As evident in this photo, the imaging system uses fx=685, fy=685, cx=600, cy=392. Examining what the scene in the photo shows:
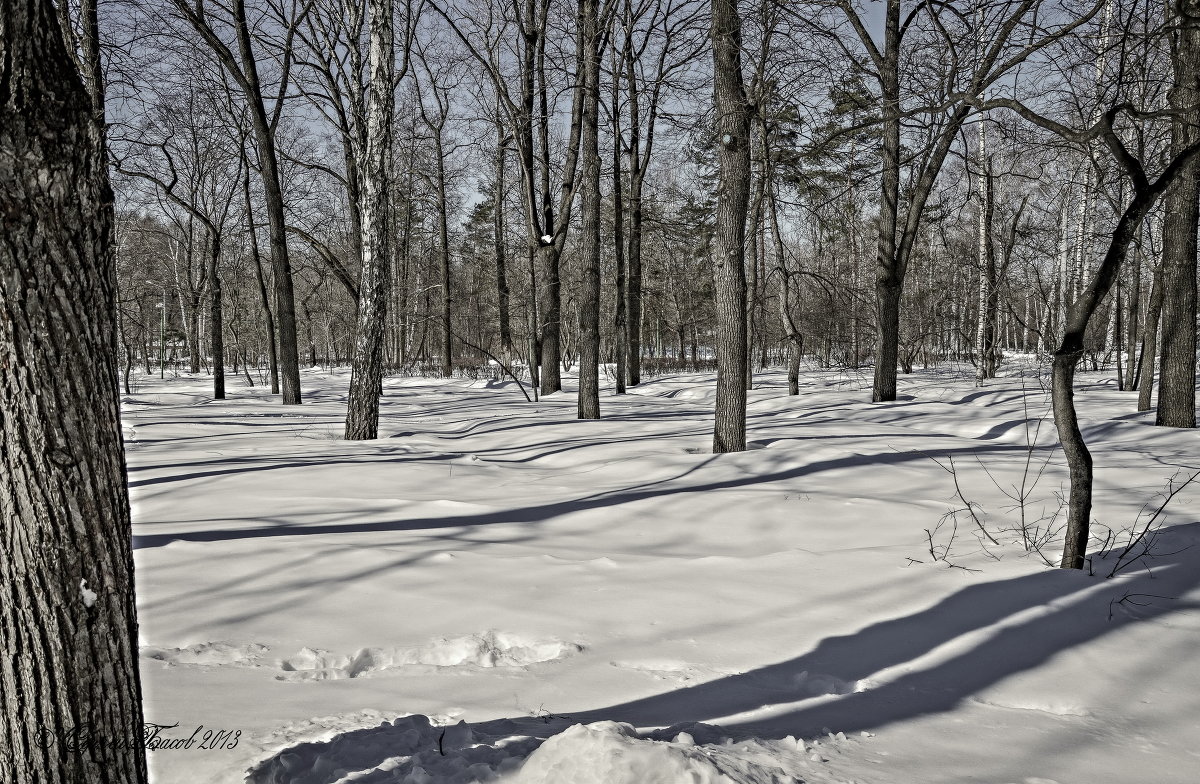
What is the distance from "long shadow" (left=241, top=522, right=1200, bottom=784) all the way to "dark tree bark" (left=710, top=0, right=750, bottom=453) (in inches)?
149

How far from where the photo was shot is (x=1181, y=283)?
8.34m

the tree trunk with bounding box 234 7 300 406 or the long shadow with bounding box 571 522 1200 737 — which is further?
the tree trunk with bounding box 234 7 300 406

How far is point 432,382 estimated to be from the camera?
22.8 meters

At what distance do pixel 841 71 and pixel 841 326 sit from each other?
2134cm

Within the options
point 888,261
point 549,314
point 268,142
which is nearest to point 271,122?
point 268,142

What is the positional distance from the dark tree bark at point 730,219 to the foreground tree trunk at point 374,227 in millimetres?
3844

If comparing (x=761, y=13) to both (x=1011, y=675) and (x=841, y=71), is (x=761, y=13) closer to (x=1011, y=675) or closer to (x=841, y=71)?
(x=841, y=71)

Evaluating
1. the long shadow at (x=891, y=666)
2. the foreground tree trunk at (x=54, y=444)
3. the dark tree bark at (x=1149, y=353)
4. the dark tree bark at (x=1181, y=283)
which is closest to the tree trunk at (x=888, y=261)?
the dark tree bark at (x=1149, y=353)

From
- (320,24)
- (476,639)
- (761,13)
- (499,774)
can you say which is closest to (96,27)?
(320,24)

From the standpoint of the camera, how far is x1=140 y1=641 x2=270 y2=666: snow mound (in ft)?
8.25

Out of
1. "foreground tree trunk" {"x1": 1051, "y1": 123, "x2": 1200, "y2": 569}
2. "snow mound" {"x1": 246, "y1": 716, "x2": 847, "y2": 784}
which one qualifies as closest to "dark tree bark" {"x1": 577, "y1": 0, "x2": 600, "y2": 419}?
"foreground tree trunk" {"x1": 1051, "y1": 123, "x2": 1200, "y2": 569}

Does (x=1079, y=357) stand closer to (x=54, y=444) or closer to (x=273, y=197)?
(x=54, y=444)

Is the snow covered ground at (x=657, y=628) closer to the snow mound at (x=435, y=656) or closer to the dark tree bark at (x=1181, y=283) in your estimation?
the snow mound at (x=435, y=656)

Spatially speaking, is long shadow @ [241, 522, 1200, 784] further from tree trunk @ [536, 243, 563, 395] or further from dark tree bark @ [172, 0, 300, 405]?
dark tree bark @ [172, 0, 300, 405]
